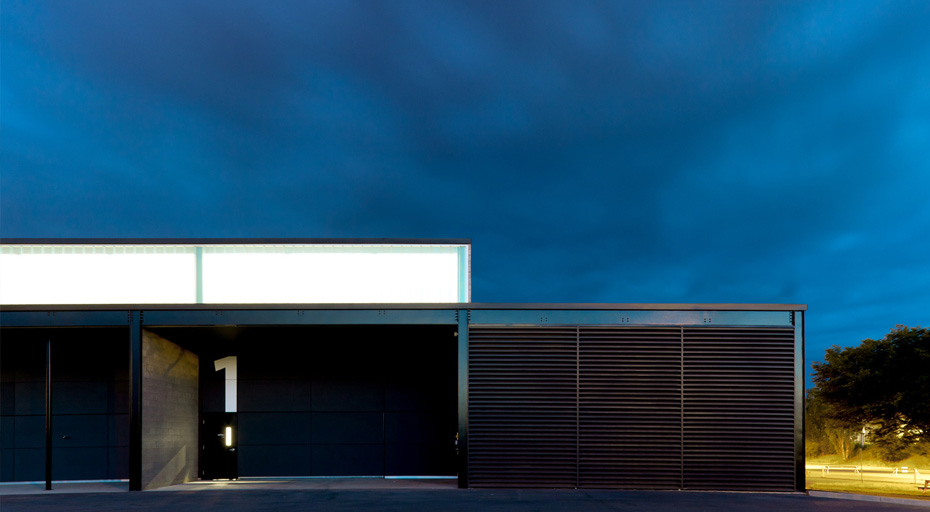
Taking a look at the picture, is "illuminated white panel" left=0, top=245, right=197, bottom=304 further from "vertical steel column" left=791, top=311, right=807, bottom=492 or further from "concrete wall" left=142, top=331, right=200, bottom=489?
"vertical steel column" left=791, top=311, right=807, bottom=492

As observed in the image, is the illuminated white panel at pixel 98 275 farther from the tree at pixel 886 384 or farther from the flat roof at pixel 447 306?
the tree at pixel 886 384

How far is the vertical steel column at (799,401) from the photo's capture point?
36.8ft

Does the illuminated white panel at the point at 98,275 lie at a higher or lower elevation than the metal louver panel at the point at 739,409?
higher

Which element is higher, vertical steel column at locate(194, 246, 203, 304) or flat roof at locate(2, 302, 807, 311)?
vertical steel column at locate(194, 246, 203, 304)

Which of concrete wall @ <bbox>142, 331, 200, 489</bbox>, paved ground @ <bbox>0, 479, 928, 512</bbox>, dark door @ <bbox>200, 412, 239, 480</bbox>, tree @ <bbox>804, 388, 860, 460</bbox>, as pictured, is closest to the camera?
paved ground @ <bbox>0, 479, 928, 512</bbox>

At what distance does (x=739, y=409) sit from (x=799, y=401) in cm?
109

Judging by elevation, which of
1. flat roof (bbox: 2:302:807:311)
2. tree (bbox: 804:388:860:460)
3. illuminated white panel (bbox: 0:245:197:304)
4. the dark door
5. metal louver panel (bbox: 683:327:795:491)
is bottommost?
tree (bbox: 804:388:860:460)

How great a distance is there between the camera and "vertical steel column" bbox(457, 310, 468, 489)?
36.9 ft

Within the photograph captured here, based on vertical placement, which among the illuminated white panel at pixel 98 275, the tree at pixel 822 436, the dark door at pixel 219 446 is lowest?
the tree at pixel 822 436

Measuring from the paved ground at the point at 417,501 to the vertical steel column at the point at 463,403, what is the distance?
37 cm

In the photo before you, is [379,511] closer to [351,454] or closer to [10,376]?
[351,454]

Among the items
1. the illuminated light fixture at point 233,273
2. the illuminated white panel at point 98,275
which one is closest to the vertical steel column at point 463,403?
the illuminated light fixture at point 233,273

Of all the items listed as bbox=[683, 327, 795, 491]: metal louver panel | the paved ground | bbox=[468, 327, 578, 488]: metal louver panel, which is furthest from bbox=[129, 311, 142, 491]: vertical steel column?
bbox=[683, 327, 795, 491]: metal louver panel

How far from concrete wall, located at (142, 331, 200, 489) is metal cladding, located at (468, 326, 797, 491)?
243 inches
